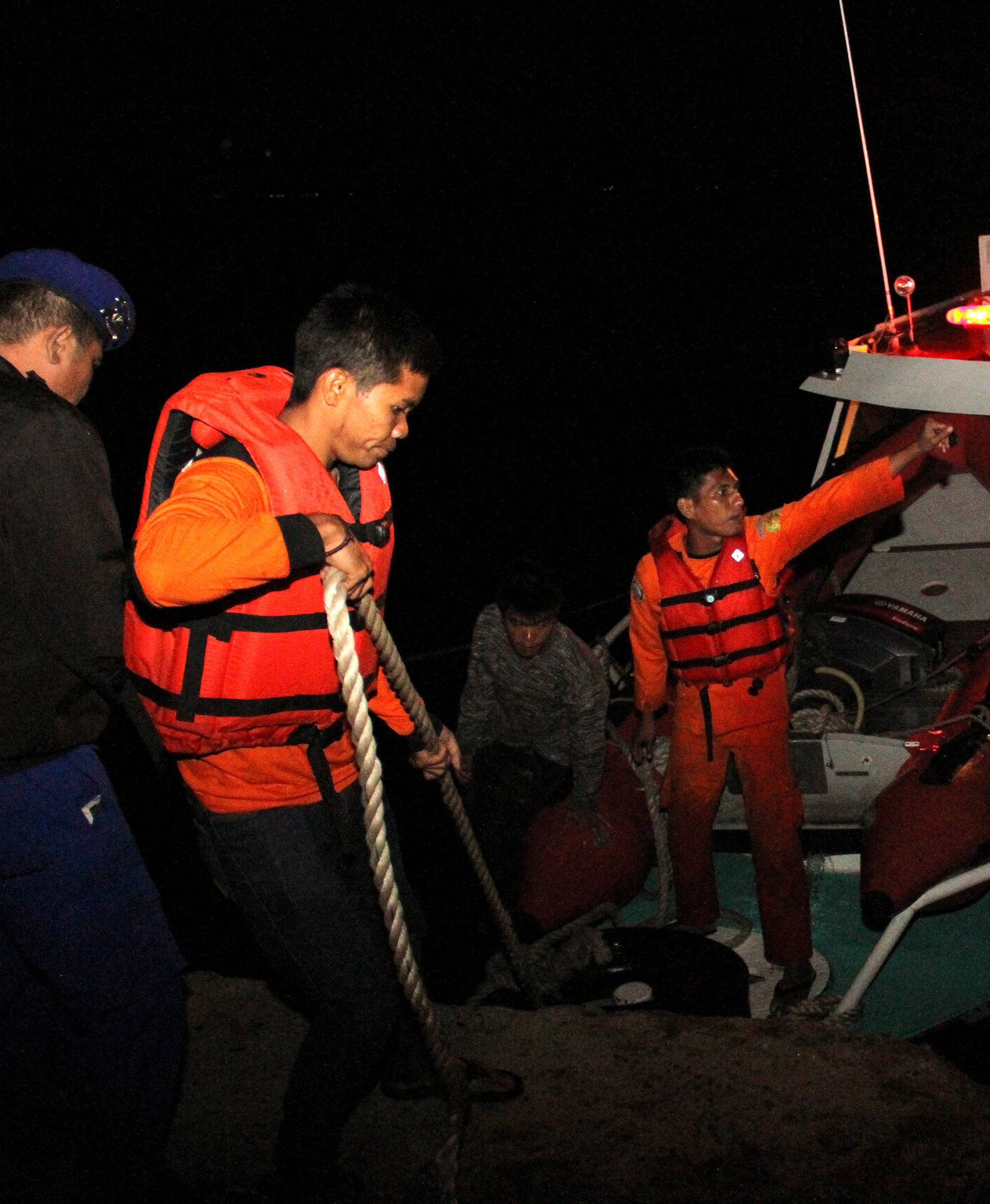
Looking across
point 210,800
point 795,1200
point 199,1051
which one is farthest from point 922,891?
point 210,800

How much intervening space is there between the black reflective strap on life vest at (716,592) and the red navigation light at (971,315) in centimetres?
162

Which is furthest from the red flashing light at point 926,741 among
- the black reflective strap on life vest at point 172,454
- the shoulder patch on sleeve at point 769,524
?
the black reflective strap on life vest at point 172,454

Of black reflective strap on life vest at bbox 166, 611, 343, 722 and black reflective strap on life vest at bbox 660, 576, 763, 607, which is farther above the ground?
black reflective strap on life vest at bbox 166, 611, 343, 722

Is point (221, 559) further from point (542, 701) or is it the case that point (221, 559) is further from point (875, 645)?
point (875, 645)

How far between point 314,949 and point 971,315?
12.1ft

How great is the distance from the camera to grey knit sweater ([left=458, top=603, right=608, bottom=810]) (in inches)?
151

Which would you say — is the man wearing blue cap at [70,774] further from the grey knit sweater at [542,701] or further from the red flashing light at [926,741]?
the red flashing light at [926,741]

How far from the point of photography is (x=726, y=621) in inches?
144

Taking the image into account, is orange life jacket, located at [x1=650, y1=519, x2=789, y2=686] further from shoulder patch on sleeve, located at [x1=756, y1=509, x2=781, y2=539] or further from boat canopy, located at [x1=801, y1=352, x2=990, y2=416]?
boat canopy, located at [x1=801, y1=352, x2=990, y2=416]

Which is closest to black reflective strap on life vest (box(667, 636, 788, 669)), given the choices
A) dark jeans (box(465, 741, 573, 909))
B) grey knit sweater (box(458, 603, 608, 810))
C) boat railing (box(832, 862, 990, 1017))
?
grey knit sweater (box(458, 603, 608, 810))

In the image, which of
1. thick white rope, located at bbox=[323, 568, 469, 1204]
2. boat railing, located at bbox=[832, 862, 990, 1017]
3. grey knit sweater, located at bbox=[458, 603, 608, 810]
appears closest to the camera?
thick white rope, located at bbox=[323, 568, 469, 1204]

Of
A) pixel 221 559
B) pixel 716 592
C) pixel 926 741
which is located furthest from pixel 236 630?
pixel 926 741

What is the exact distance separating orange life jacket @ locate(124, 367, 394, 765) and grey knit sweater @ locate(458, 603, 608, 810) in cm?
184

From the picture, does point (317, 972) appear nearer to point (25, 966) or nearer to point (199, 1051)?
point (25, 966)
